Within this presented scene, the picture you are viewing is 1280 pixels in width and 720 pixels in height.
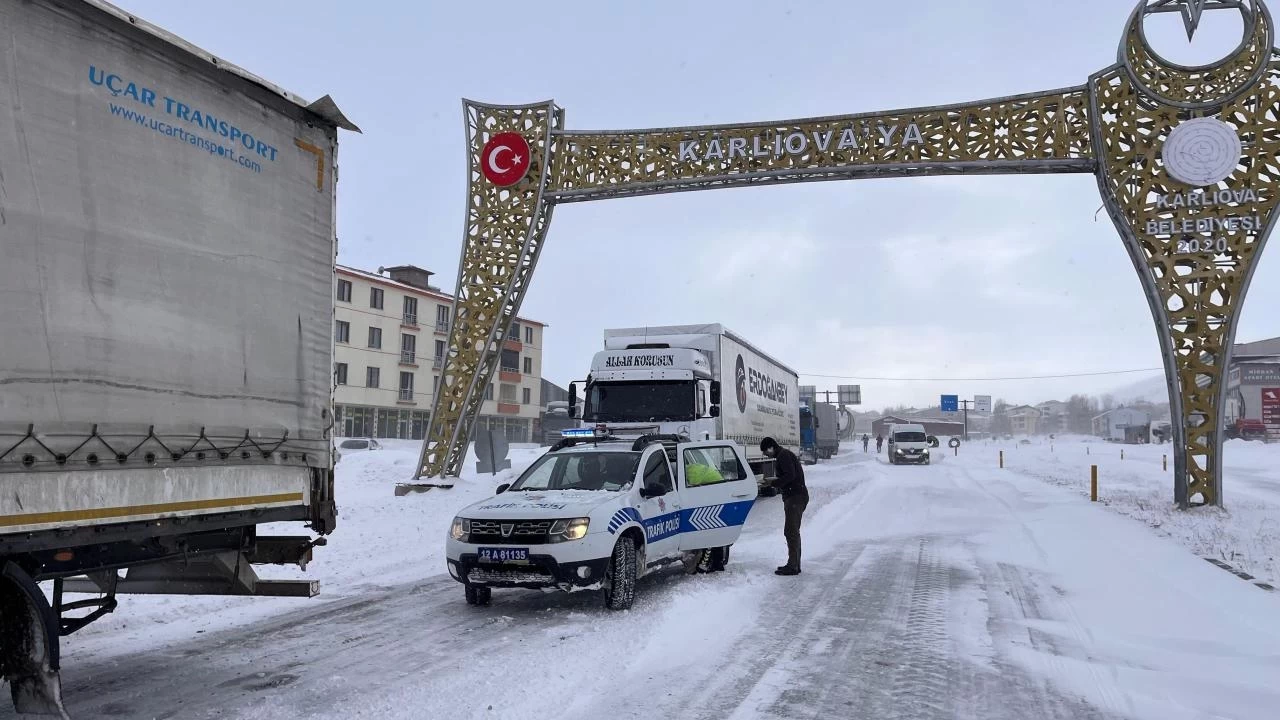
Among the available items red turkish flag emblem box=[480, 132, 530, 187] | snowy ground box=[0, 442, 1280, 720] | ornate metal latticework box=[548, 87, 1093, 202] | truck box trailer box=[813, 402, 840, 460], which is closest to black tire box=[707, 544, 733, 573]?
snowy ground box=[0, 442, 1280, 720]

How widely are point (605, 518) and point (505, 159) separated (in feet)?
49.5

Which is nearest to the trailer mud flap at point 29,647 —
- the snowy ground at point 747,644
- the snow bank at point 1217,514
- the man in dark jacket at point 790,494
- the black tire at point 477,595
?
the snowy ground at point 747,644

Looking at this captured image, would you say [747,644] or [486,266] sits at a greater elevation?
[486,266]

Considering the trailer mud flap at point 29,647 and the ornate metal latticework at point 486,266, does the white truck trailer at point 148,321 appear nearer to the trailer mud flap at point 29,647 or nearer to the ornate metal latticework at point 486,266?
the trailer mud flap at point 29,647

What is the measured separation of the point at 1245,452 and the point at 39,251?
195 ft

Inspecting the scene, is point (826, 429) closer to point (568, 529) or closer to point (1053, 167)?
point (1053, 167)

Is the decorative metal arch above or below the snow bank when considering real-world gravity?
above

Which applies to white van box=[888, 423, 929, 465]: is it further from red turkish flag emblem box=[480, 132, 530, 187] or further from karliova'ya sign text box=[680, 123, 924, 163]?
red turkish flag emblem box=[480, 132, 530, 187]

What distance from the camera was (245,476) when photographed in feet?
18.4

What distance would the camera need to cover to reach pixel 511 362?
7619 centimetres

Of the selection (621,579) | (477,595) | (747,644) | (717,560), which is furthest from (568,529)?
(717,560)

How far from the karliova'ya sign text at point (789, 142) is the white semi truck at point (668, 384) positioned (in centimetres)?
426

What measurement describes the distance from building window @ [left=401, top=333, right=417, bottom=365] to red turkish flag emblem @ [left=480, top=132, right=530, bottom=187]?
4399 cm

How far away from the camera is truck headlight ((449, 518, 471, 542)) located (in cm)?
848
